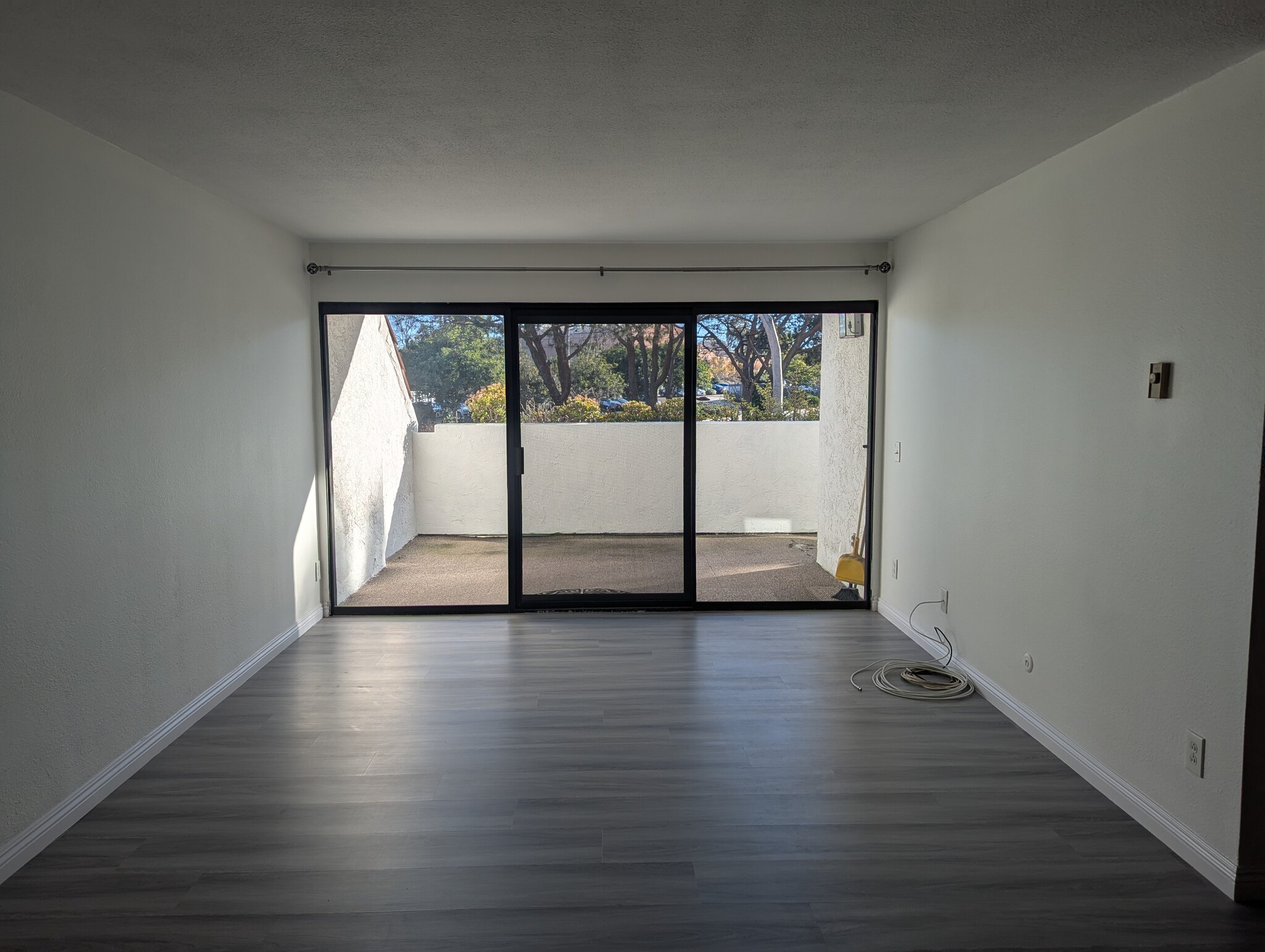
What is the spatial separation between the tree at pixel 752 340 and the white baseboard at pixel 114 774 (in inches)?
132

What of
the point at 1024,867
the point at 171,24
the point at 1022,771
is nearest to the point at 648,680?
the point at 1022,771

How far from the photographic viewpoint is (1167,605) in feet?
8.31

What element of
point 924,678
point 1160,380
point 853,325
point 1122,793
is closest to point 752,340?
point 853,325

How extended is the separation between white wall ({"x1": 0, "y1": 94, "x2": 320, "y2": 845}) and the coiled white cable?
3110 millimetres

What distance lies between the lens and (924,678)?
13.3ft

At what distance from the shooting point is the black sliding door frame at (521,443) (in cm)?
519

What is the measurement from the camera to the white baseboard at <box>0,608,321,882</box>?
2.44m

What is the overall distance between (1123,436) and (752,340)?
10.6 ft

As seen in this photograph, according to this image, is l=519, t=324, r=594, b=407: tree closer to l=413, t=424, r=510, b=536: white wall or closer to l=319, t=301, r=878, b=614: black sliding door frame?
l=319, t=301, r=878, b=614: black sliding door frame

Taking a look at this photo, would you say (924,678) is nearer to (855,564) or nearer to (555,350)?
(855,564)

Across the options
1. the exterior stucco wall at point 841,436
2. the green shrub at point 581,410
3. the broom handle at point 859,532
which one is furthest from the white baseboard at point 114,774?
the exterior stucco wall at point 841,436

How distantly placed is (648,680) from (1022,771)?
1712 mm

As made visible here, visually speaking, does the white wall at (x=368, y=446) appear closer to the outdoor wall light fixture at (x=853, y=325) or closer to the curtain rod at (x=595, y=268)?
the curtain rod at (x=595, y=268)

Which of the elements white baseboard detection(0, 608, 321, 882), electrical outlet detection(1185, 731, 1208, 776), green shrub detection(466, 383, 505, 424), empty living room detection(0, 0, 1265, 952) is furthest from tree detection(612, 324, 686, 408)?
electrical outlet detection(1185, 731, 1208, 776)
